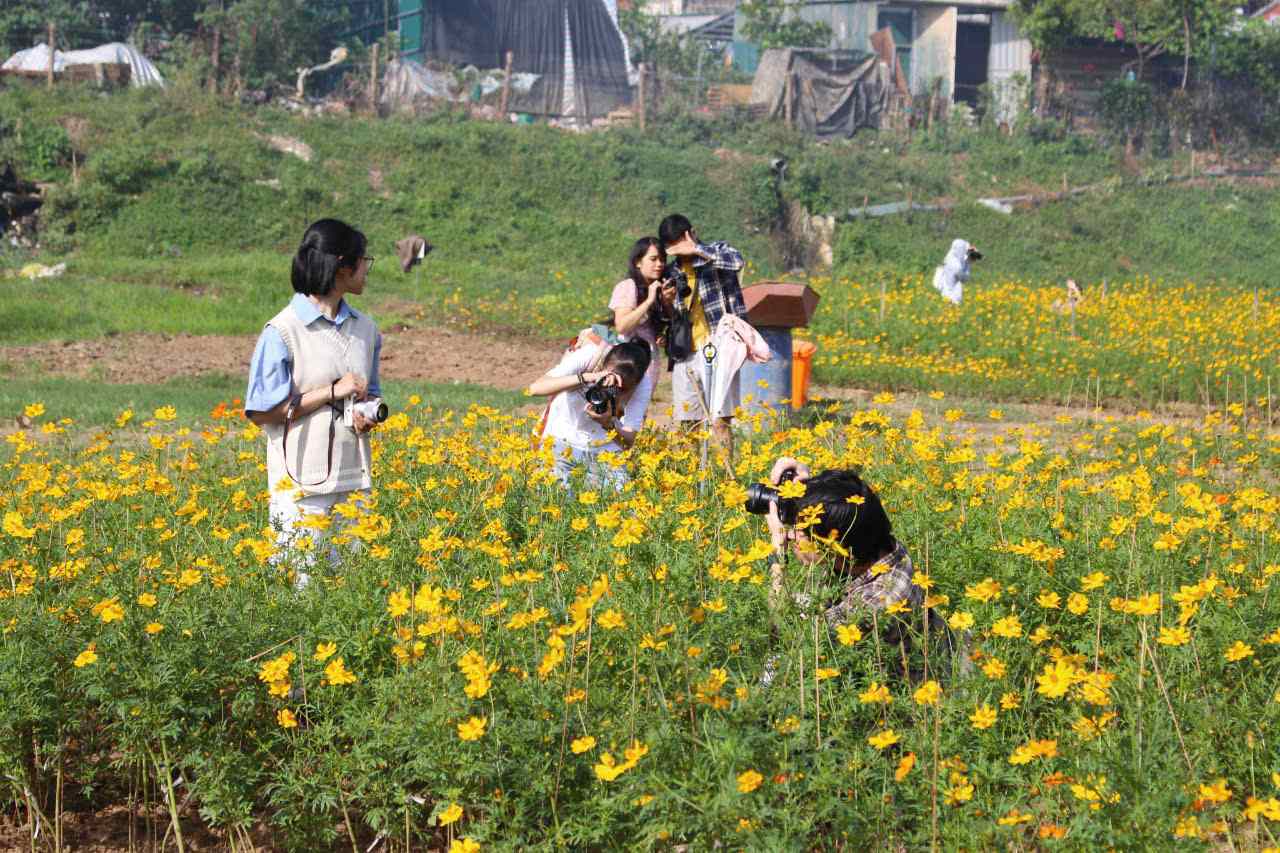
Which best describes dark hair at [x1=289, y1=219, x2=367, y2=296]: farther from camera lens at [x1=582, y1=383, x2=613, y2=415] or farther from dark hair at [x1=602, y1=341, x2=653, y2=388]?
dark hair at [x1=602, y1=341, x2=653, y2=388]

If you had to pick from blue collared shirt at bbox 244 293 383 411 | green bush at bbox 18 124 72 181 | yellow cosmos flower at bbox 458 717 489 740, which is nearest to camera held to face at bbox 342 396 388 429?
blue collared shirt at bbox 244 293 383 411

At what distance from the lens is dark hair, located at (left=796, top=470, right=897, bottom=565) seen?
3.59 metres

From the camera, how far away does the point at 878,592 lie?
3.56 meters

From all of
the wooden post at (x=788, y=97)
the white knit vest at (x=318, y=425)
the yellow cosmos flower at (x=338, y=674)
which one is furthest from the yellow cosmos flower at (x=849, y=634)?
the wooden post at (x=788, y=97)

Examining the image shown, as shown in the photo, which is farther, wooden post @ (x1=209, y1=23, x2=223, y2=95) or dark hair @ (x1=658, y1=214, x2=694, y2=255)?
wooden post @ (x1=209, y1=23, x2=223, y2=95)

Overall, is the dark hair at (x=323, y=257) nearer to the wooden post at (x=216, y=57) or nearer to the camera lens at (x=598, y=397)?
the camera lens at (x=598, y=397)

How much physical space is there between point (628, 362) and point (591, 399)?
24 centimetres

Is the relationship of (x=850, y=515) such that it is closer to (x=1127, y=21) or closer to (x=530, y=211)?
(x=530, y=211)

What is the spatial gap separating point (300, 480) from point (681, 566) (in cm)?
151

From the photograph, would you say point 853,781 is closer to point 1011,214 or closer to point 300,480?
point 300,480

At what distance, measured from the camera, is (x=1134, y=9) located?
31641 mm

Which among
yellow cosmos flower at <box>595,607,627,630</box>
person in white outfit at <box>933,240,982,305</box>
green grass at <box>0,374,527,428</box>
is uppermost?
person in white outfit at <box>933,240,982,305</box>

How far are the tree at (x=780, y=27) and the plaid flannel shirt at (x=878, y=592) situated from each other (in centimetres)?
3069

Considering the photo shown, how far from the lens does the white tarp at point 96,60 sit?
2566 cm
